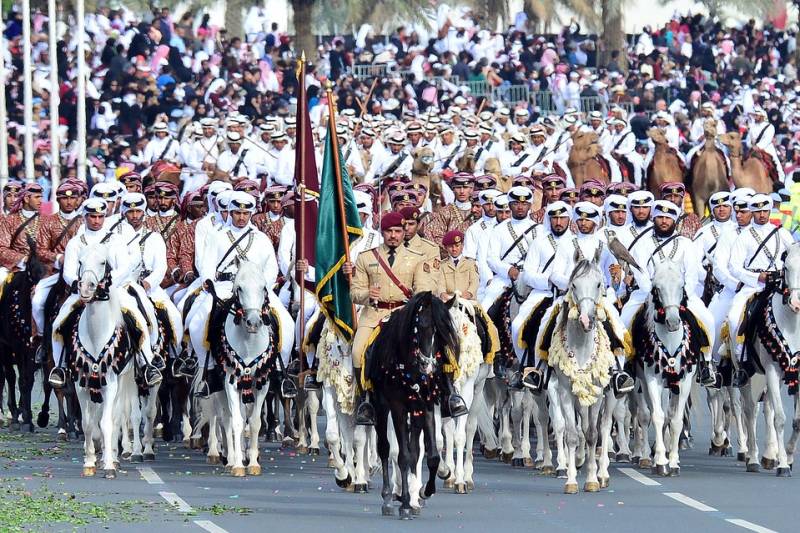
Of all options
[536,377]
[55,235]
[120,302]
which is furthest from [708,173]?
[120,302]

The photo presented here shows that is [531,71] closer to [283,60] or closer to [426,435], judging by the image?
[283,60]

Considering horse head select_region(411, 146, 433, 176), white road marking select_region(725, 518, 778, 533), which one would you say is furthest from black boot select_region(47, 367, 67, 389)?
horse head select_region(411, 146, 433, 176)

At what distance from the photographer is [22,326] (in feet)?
78.1

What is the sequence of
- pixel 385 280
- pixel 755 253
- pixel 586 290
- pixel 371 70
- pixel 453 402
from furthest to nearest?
pixel 371 70 < pixel 755 253 < pixel 586 290 < pixel 385 280 < pixel 453 402

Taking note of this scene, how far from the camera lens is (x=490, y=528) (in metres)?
15.9

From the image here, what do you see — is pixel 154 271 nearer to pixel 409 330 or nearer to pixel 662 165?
pixel 409 330

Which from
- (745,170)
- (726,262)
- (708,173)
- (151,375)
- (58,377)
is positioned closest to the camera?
(58,377)

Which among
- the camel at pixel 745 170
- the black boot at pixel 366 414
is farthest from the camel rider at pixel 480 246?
the camel at pixel 745 170

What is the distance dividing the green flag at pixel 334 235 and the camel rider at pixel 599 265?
1822 millimetres

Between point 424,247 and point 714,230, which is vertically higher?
point 714,230

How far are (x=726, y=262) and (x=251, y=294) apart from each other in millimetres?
4921

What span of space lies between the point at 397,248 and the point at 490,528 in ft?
8.68

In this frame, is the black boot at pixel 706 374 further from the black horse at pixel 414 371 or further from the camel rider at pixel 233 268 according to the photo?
the black horse at pixel 414 371

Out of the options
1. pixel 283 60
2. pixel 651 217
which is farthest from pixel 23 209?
pixel 283 60
